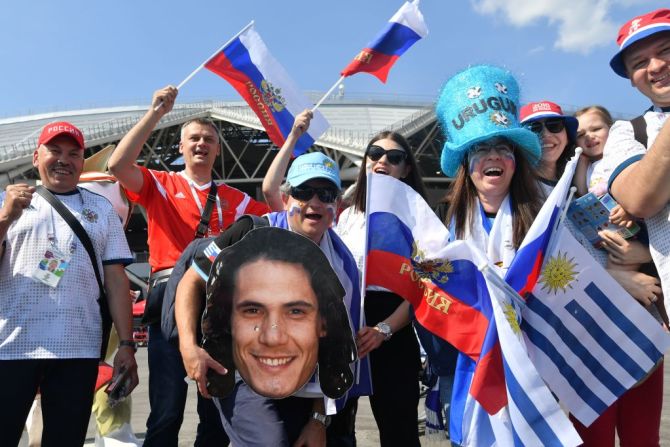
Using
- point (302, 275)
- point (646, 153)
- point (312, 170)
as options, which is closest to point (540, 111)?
point (646, 153)

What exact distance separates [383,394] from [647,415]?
1.15m

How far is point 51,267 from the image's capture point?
2693mm

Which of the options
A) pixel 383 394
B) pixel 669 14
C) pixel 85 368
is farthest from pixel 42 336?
pixel 669 14

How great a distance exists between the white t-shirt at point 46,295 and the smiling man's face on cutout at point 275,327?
1.21 metres

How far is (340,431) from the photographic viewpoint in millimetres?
2414

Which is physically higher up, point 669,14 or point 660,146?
point 669,14

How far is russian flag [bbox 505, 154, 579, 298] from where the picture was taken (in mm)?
2012

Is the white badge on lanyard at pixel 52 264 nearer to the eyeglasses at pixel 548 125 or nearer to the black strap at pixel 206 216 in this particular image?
the black strap at pixel 206 216

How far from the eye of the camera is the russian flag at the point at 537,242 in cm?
201

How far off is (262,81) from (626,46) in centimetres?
338

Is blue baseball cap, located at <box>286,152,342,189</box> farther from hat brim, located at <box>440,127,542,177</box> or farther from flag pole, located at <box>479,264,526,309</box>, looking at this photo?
flag pole, located at <box>479,264,526,309</box>

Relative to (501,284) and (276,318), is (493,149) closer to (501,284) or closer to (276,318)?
(501,284)

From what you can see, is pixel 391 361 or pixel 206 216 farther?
pixel 206 216

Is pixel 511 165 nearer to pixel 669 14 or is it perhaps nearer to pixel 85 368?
pixel 669 14
